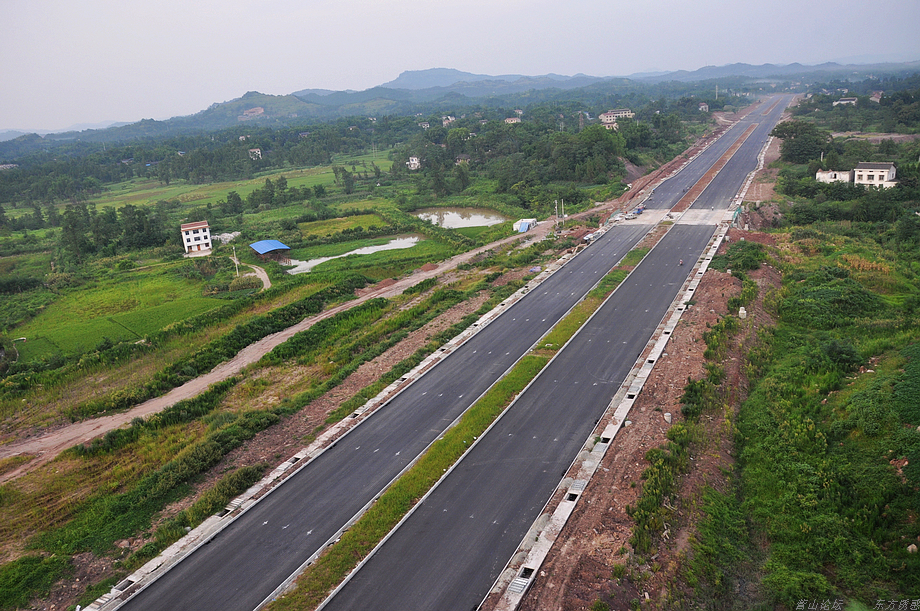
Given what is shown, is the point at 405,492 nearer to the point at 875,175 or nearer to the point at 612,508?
the point at 612,508

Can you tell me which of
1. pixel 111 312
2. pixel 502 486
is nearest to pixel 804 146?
pixel 502 486

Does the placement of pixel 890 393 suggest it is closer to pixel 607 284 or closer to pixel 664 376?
pixel 664 376

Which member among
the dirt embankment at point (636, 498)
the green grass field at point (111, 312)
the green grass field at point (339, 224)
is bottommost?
the dirt embankment at point (636, 498)

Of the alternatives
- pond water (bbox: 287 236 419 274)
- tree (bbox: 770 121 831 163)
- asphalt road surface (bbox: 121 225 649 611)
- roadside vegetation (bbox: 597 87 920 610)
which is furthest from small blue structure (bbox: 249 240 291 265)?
tree (bbox: 770 121 831 163)

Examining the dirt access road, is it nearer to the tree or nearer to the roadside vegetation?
the roadside vegetation

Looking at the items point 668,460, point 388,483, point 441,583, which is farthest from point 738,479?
point 388,483

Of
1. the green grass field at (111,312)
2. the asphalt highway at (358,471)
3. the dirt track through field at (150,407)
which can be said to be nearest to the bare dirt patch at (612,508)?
the asphalt highway at (358,471)

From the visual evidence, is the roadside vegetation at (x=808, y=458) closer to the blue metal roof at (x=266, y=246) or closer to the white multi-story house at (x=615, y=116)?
the blue metal roof at (x=266, y=246)
